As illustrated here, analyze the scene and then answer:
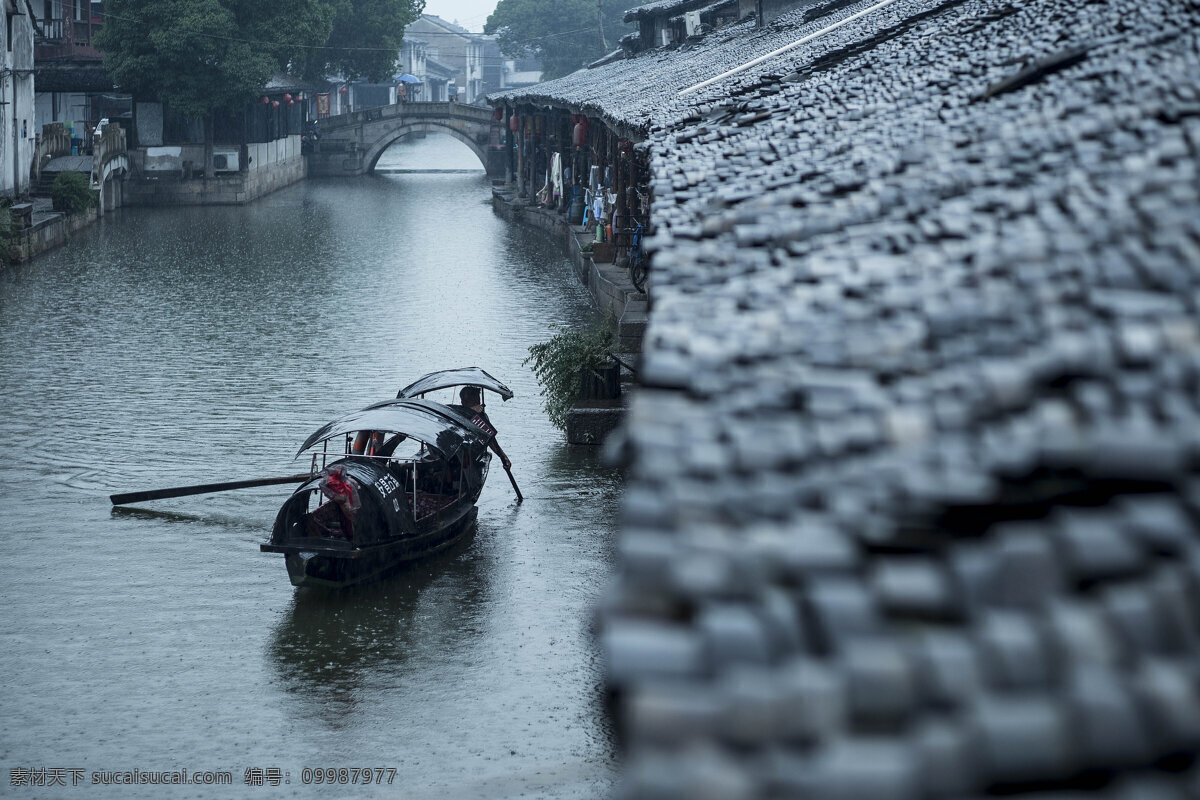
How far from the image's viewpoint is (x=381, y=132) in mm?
59969

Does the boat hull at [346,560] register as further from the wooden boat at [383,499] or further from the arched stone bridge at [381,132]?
the arched stone bridge at [381,132]

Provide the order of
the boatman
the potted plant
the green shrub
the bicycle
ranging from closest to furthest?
the boatman, the potted plant, the bicycle, the green shrub

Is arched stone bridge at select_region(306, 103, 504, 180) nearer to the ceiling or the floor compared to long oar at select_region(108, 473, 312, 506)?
nearer to the ceiling

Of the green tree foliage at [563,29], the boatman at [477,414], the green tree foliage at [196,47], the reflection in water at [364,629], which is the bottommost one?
the reflection in water at [364,629]

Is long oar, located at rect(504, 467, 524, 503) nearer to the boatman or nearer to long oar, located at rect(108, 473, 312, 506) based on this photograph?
the boatman

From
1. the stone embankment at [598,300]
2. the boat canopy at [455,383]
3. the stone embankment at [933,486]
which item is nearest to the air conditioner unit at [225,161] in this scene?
the stone embankment at [598,300]

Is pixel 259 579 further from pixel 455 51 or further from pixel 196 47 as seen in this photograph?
pixel 455 51

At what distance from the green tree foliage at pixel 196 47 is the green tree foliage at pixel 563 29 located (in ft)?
124

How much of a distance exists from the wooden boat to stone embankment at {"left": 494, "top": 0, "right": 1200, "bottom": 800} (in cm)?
815

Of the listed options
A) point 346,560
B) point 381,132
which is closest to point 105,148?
point 381,132

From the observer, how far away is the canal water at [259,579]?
945cm

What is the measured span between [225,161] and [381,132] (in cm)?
1508

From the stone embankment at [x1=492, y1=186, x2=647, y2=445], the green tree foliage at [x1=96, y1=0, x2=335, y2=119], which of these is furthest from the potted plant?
the green tree foliage at [x1=96, y1=0, x2=335, y2=119]

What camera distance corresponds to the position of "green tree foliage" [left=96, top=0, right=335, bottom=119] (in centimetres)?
4100
